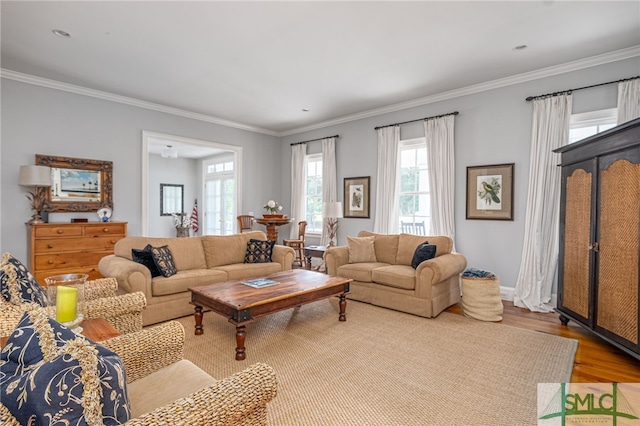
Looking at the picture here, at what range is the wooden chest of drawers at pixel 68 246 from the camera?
4.17 metres

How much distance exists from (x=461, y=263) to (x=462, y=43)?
2.55m

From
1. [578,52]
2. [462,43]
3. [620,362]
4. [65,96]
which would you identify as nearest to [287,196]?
[65,96]

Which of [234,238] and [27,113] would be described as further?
[234,238]

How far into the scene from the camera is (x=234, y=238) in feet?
15.9

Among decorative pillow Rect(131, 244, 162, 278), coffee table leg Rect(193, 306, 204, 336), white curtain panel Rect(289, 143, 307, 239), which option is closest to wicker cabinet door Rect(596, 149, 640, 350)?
coffee table leg Rect(193, 306, 204, 336)

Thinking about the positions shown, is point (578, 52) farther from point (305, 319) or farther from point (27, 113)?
point (27, 113)

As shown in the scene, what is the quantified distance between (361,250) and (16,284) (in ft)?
12.2

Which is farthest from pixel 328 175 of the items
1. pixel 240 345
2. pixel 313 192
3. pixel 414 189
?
pixel 240 345

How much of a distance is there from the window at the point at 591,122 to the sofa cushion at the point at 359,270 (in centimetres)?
289

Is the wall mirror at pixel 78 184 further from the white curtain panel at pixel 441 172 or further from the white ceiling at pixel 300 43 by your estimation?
the white curtain panel at pixel 441 172

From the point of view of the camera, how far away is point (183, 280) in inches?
148

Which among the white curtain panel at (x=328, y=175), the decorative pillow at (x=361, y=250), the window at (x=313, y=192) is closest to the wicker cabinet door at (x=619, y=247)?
the decorative pillow at (x=361, y=250)

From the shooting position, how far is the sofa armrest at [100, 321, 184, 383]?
4.99 ft

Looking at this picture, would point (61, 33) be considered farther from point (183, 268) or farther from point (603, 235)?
point (603, 235)
